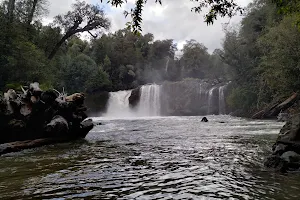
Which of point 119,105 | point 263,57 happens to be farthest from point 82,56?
point 263,57

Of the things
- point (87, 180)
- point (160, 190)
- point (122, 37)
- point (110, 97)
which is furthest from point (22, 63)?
point (122, 37)

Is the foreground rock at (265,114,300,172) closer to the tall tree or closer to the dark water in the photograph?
the dark water

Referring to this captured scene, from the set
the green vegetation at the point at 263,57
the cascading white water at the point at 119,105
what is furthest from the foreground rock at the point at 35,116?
the cascading white water at the point at 119,105

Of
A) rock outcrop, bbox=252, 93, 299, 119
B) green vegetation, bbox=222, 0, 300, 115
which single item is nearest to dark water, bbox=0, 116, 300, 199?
green vegetation, bbox=222, 0, 300, 115

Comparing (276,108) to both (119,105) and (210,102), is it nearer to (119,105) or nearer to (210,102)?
(210,102)

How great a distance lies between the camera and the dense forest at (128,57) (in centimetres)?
1875

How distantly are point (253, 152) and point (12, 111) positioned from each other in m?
8.11

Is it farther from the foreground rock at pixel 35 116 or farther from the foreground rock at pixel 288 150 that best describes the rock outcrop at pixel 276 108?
the foreground rock at pixel 35 116

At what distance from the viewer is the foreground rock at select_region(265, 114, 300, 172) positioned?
592cm

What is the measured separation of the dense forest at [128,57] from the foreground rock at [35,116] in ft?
11.8

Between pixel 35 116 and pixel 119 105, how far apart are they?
29602 mm

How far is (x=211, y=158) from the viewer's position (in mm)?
7250

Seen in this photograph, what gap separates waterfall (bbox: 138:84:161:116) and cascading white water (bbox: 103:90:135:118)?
1.74m

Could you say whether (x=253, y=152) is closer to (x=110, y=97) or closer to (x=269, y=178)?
(x=269, y=178)
